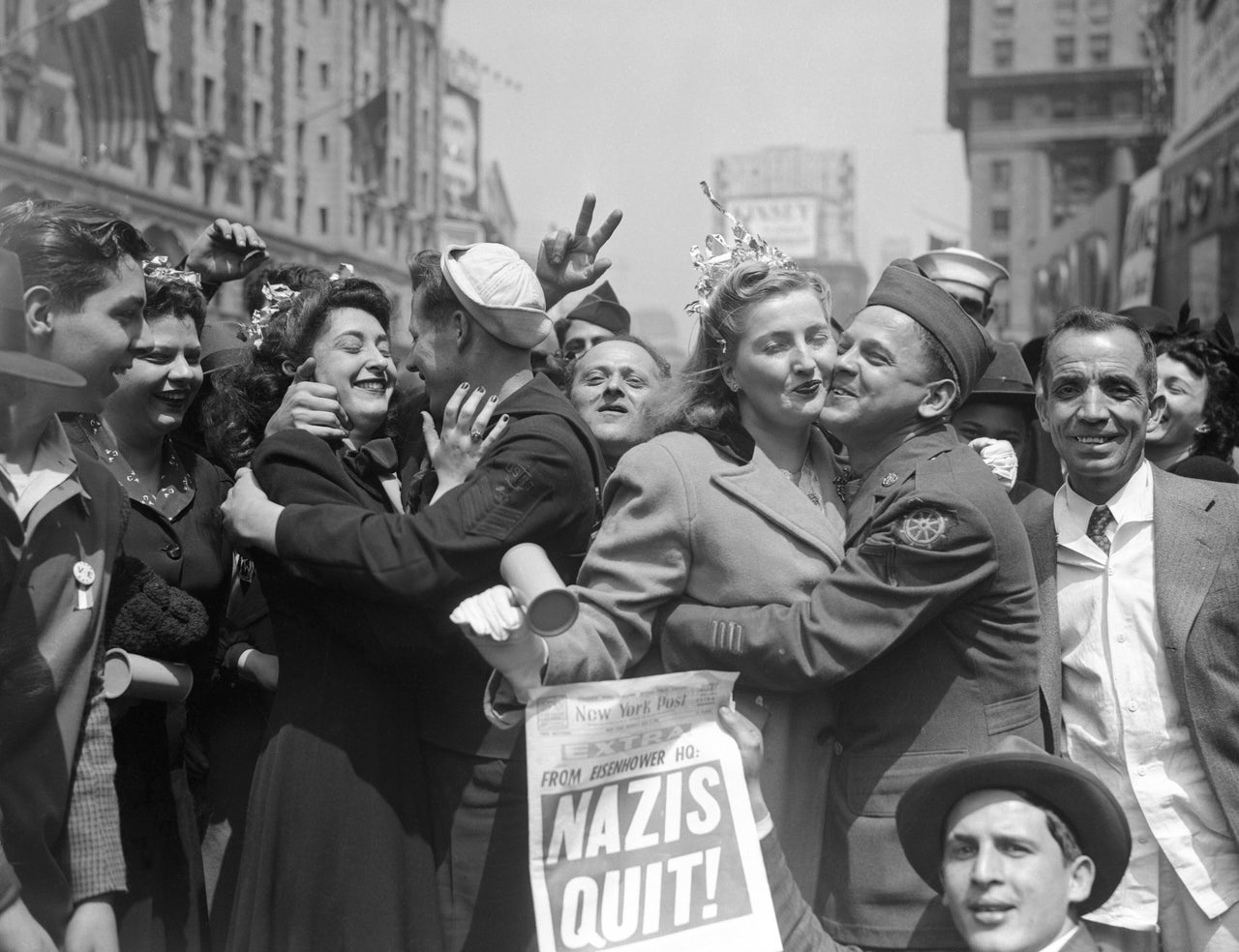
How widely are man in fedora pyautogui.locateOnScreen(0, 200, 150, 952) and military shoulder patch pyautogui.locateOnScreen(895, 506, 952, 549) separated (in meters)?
1.81

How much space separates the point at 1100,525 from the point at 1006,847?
1.12m

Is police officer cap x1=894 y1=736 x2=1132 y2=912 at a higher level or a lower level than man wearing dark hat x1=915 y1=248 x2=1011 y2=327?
lower

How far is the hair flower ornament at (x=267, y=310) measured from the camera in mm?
4441

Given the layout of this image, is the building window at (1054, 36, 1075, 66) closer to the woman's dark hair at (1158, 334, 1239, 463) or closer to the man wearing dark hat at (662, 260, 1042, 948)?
the woman's dark hair at (1158, 334, 1239, 463)

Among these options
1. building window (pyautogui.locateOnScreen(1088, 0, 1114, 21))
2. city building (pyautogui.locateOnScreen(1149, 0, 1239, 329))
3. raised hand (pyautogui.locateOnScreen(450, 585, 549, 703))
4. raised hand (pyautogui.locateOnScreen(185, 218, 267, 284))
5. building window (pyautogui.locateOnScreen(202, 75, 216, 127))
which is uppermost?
building window (pyautogui.locateOnScreen(1088, 0, 1114, 21))

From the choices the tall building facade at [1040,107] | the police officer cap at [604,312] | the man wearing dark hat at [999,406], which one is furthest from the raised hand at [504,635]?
the tall building facade at [1040,107]

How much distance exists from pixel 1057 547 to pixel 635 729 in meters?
1.42

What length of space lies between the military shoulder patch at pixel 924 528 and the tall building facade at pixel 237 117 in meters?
24.0

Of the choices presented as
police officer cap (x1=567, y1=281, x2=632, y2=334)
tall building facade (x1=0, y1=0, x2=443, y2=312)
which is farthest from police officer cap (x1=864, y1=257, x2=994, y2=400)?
tall building facade (x1=0, y1=0, x2=443, y2=312)

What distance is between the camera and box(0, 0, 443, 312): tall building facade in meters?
30.4

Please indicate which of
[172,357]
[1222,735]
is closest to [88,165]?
[172,357]

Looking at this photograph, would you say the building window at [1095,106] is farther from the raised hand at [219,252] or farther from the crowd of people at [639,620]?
the crowd of people at [639,620]

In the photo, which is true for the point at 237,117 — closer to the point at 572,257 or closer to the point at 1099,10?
the point at 572,257

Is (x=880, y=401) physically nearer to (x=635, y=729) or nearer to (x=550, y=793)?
(x=635, y=729)
